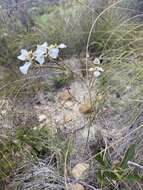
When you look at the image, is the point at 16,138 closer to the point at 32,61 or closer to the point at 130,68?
the point at 32,61

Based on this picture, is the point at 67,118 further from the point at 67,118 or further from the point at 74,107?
the point at 74,107

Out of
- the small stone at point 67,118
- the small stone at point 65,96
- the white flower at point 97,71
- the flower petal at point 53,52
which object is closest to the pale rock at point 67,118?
the small stone at point 67,118

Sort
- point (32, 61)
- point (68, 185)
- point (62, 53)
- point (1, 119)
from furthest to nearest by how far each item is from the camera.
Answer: point (62, 53)
point (1, 119)
point (32, 61)
point (68, 185)

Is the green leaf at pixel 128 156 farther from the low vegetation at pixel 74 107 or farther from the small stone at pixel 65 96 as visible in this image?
the small stone at pixel 65 96

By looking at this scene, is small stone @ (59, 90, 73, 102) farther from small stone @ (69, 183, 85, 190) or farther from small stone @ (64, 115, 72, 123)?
small stone @ (69, 183, 85, 190)

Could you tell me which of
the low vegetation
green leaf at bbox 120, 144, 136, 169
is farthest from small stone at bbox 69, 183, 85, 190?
green leaf at bbox 120, 144, 136, 169

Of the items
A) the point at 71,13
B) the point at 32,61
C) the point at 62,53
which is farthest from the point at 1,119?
the point at 71,13
